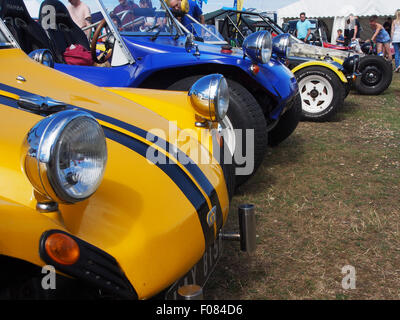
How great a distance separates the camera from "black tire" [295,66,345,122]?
5582mm

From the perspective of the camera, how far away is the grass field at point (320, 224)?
2.09m

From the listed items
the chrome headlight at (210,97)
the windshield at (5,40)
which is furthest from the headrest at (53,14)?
the chrome headlight at (210,97)

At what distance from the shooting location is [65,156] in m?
1.05

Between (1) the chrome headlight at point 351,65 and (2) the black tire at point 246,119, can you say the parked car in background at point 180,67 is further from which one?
(1) the chrome headlight at point 351,65

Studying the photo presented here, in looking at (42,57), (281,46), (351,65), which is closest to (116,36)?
(42,57)

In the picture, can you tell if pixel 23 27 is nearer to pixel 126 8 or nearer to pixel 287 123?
pixel 126 8

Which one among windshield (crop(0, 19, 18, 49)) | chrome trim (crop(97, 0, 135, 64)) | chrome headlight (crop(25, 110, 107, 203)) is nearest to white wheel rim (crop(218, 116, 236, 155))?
chrome trim (crop(97, 0, 135, 64))

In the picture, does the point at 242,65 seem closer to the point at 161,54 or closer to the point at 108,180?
the point at 161,54

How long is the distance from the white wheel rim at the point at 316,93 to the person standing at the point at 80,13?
3.03 metres

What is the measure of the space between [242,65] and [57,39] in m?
1.73

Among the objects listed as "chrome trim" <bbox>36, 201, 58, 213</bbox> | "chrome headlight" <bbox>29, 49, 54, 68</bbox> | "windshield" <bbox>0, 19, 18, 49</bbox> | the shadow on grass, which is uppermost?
"windshield" <bbox>0, 19, 18, 49</bbox>

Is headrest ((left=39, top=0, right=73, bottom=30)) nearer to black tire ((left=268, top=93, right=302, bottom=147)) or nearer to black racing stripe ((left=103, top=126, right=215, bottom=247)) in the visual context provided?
black tire ((left=268, top=93, right=302, bottom=147))

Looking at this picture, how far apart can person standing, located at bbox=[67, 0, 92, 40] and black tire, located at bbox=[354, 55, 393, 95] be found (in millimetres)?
5532

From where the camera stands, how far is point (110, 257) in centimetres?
114
